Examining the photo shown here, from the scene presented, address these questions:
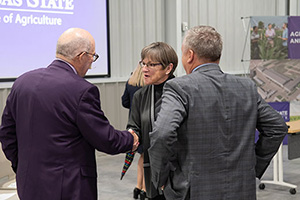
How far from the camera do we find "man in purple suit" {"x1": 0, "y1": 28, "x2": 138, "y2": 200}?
2189mm

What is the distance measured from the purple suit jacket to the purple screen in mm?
3890

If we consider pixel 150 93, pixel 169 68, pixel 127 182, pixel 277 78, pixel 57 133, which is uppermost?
pixel 169 68

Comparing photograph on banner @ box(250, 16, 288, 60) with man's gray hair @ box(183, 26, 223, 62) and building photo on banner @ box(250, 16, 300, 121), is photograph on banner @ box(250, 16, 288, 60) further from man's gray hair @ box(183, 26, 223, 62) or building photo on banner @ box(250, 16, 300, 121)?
man's gray hair @ box(183, 26, 223, 62)

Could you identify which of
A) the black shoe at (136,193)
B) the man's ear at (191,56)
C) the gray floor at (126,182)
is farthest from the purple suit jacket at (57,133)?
the gray floor at (126,182)

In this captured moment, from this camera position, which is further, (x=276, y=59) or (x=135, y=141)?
(x=276, y=59)

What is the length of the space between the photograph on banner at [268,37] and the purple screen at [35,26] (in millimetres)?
2624

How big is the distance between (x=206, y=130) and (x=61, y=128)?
716mm

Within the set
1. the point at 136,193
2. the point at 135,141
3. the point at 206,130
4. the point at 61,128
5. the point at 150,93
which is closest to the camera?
the point at 206,130

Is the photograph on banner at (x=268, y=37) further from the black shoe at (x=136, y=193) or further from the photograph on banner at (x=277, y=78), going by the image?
the black shoe at (x=136, y=193)

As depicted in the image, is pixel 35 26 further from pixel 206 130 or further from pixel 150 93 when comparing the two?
pixel 206 130

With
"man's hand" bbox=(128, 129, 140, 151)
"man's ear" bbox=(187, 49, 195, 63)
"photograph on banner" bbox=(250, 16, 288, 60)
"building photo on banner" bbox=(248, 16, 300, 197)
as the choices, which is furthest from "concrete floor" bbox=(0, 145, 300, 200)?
"man's ear" bbox=(187, 49, 195, 63)

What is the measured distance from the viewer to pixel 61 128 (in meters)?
2.20

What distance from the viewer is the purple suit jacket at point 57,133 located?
7.17ft

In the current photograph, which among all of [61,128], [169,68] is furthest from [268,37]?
[61,128]
